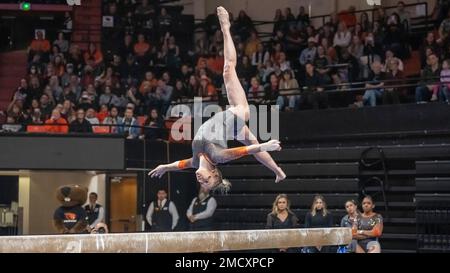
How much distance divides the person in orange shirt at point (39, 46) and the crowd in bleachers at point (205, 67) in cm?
2

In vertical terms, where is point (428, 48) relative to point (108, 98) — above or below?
above

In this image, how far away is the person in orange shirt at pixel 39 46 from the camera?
17016 millimetres

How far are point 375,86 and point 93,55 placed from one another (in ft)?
20.0

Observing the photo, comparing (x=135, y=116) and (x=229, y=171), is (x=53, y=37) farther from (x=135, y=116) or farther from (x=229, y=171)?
(x=229, y=171)

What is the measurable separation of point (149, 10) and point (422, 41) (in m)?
6.34

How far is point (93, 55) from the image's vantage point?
17.0 meters

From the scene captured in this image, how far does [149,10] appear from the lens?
18.7m

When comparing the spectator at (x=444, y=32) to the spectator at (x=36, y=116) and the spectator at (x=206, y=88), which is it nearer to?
the spectator at (x=206, y=88)

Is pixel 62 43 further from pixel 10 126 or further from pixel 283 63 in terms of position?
pixel 283 63

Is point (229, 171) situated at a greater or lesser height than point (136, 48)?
lesser

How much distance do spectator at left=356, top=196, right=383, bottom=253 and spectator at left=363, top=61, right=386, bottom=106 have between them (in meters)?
3.53

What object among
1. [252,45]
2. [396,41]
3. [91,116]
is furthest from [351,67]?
[91,116]
